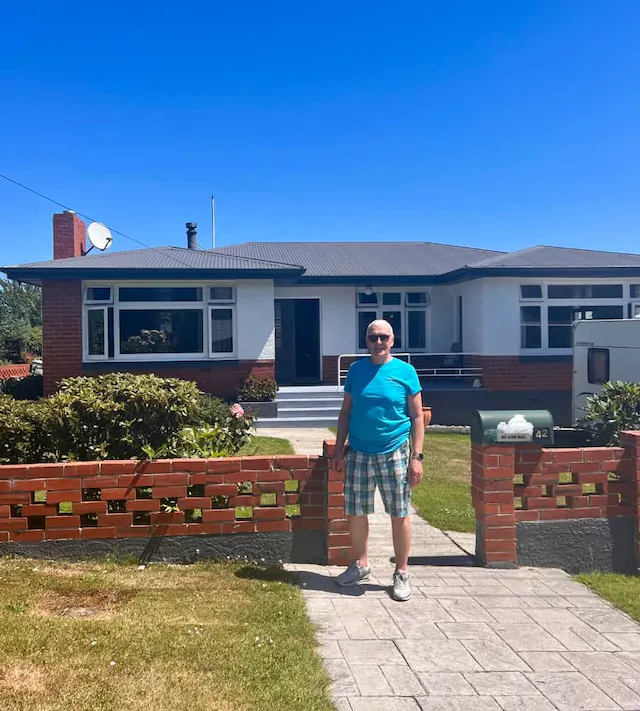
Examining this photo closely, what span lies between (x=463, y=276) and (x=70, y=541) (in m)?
11.4

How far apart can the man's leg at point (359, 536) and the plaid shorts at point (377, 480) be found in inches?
3.0

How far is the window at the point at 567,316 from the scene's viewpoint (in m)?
14.4

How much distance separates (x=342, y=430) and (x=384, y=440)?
12.9 inches

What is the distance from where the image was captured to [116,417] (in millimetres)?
4871

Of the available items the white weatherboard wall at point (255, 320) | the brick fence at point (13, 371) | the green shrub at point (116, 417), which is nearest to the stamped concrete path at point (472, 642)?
the green shrub at point (116, 417)

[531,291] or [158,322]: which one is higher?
[531,291]

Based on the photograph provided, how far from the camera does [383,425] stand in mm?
4109

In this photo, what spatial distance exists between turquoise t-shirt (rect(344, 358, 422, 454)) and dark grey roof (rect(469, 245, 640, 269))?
9.95 meters

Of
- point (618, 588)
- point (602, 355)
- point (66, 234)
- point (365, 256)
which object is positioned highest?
point (66, 234)

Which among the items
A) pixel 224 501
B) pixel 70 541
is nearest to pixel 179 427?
pixel 224 501

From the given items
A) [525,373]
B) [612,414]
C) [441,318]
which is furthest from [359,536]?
[441,318]

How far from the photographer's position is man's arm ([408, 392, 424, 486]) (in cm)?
414

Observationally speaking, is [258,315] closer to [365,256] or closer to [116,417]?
[365,256]

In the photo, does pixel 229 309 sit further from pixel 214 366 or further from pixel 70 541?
pixel 70 541
